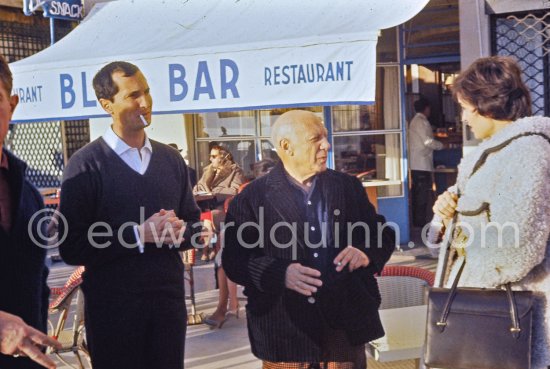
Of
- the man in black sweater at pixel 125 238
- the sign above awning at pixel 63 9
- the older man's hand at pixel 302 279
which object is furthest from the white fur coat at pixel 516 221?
the sign above awning at pixel 63 9

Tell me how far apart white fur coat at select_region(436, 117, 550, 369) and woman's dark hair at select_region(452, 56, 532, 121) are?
→ 9 cm

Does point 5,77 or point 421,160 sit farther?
point 421,160

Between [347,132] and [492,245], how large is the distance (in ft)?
23.3

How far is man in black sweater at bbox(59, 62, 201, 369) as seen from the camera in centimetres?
316

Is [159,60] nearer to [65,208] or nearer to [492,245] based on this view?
[65,208]

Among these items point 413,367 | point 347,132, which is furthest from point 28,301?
point 347,132

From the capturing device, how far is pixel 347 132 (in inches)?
385

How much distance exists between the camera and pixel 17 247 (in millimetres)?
2465

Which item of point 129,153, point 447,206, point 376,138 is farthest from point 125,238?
point 376,138

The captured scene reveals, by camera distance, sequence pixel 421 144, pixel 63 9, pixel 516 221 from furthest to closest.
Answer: pixel 63 9
pixel 421 144
pixel 516 221

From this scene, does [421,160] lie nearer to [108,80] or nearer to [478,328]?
[108,80]

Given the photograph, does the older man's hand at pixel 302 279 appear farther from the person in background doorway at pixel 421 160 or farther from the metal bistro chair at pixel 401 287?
the person in background doorway at pixel 421 160

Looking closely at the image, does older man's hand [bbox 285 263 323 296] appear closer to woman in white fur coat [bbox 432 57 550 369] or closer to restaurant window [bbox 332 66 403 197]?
woman in white fur coat [bbox 432 57 550 369]

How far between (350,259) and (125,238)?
3.10 feet
